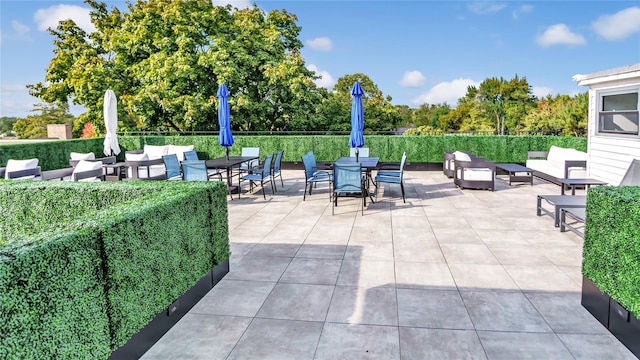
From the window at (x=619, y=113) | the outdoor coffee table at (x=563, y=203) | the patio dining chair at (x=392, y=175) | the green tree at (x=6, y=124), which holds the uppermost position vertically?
the green tree at (x=6, y=124)

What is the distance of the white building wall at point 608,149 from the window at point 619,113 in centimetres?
13

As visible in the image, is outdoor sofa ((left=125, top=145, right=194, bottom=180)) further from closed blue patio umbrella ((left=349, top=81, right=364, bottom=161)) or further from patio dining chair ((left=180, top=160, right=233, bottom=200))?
closed blue patio umbrella ((left=349, top=81, right=364, bottom=161))

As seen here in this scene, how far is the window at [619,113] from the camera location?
26.6 ft

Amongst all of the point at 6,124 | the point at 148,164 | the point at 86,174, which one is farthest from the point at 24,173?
the point at 6,124

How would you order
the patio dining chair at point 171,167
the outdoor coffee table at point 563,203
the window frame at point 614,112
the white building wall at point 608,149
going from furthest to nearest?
the patio dining chair at point 171,167
the white building wall at point 608,149
the window frame at point 614,112
the outdoor coffee table at point 563,203

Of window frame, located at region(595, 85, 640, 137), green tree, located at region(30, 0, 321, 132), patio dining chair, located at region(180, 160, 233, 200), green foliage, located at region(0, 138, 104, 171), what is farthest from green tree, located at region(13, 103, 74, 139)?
window frame, located at region(595, 85, 640, 137)

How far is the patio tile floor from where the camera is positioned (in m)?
3.20

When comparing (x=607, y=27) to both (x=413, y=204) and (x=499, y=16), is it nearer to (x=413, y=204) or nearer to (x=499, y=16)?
(x=499, y=16)

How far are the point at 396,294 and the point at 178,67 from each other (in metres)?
16.1

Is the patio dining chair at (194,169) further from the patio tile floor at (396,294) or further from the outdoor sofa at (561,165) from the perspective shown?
the outdoor sofa at (561,165)

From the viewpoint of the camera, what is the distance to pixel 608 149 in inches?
349

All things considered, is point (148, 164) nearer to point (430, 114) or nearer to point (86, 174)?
point (86, 174)

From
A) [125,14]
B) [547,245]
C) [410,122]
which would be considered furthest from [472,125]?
[547,245]

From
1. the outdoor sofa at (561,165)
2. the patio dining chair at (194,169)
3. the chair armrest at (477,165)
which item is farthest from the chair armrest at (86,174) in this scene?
the outdoor sofa at (561,165)
